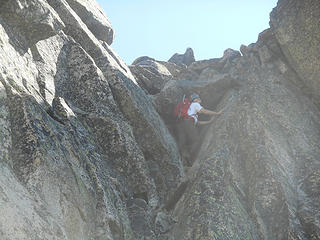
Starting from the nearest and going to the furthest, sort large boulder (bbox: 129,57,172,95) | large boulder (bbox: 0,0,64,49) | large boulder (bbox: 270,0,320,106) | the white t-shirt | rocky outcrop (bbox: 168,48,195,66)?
large boulder (bbox: 0,0,64,49)
large boulder (bbox: 270,0,320,106)
the white t-shirt
large boulder (bbox: 129,57,172,95)
rocky outcrop (bbox: 168,48,195,66)

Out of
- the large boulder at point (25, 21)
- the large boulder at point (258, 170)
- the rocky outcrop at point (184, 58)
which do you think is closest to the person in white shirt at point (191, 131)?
the large boulder at point (258, 170)

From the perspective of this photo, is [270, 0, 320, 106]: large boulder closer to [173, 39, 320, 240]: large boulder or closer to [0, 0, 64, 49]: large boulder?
[173, 39, 320, 240]: large boulder

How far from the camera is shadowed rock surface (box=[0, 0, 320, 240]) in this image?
1112 cm

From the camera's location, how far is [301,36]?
20.8m

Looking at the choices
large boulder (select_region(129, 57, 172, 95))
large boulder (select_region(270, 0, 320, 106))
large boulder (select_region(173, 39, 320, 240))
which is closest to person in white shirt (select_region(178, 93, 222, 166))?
large boulder (select_region(173, 39, 320, 240))

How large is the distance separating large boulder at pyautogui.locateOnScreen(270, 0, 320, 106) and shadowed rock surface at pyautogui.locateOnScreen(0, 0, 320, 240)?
71 mm

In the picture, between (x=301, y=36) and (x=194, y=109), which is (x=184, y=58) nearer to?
(x=194, y=109)

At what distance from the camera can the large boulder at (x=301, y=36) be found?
65.8 feet

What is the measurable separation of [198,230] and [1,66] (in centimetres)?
979

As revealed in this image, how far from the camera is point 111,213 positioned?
1261cm

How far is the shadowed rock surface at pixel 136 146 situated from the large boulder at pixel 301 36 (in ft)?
0.23

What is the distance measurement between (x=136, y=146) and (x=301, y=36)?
1219cm

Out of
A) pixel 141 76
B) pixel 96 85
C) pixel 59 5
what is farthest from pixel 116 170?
pixel 141 76

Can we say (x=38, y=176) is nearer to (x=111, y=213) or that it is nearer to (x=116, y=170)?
(x=111, y=213)
